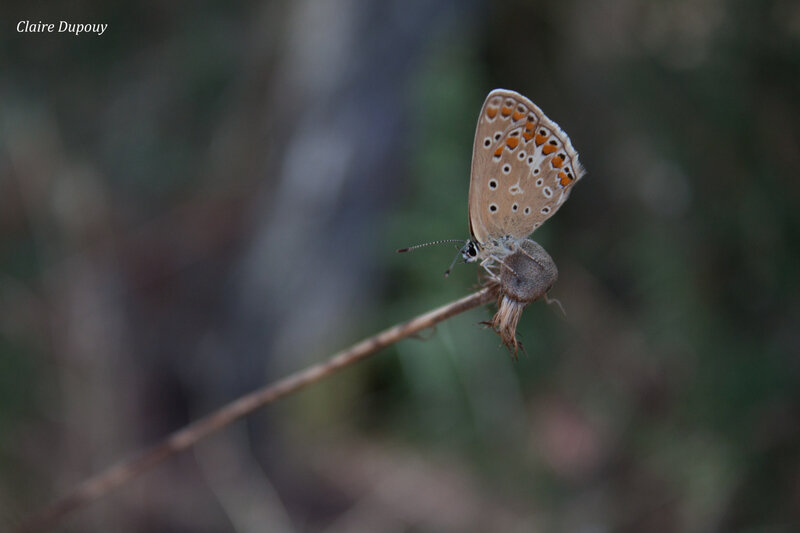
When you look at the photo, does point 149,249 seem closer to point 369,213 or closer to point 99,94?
point 369,213

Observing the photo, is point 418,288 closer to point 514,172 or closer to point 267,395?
point 514,172

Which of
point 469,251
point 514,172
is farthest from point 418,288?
point 514,172

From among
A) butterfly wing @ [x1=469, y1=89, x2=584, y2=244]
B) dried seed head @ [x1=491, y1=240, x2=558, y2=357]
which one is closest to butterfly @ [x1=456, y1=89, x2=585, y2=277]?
butterfly wing @ [x1=469, y1=89, x2=584, y2=244]

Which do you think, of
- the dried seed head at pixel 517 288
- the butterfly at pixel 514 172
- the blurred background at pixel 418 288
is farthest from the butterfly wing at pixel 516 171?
the blurred background at pixel 418 288

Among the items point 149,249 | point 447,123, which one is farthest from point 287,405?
point 447,123

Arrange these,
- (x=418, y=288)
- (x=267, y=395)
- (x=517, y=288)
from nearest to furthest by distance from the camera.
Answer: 1. (x=517, y=288)
2. (x=267, y=395)
3. (x=418, y=288)

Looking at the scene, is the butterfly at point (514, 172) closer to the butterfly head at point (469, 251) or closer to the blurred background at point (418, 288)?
the butterfly head at point (469, 251)
